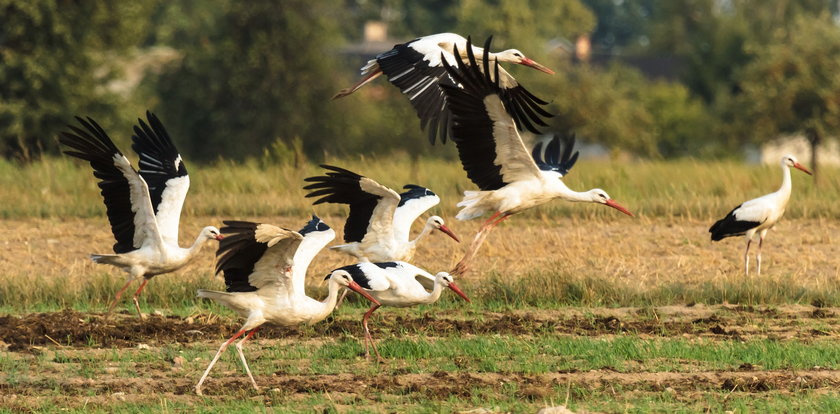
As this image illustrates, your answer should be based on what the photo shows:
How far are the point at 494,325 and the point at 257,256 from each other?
8.39 feet

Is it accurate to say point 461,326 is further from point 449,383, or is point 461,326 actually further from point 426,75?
point 426,75

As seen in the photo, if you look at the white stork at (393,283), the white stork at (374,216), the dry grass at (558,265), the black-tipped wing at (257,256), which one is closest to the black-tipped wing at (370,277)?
the white stork at (393,283)

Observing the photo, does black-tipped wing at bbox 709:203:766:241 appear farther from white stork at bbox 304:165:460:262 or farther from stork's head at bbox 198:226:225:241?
stork's head at bbox 198:226:225:241

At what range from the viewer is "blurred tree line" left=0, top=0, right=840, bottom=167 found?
27391mm

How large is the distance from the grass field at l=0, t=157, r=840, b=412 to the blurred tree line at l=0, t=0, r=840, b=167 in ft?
16.6

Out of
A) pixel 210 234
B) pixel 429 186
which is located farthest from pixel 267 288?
pixel 429 186

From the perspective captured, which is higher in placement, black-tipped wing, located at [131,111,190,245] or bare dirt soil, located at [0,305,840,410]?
black-tipped wing, located at [131,111,190,245]

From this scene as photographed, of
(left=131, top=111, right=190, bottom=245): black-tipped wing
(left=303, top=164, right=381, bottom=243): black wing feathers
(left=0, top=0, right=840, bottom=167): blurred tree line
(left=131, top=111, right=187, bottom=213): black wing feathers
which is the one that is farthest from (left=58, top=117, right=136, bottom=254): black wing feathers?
(left=0, top=0, right=840, bottom=167): blurred tree line

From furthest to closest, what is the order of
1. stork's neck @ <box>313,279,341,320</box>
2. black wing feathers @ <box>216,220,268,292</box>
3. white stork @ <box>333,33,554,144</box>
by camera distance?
white stork @ <box>333,33,554,144</box>, stork's neck @ <box>313,279,341,320</box>, black wing feathers @ <box>216,220,268,292</box>

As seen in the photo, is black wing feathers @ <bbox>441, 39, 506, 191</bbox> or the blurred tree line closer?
black wing feathers @ <bbox>441, 39, 506, 191</bbox>

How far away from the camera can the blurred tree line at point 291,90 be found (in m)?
27.4

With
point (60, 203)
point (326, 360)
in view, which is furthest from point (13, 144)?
point (326, 360)

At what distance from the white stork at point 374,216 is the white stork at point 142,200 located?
1080 mm

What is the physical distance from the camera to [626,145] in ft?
136
